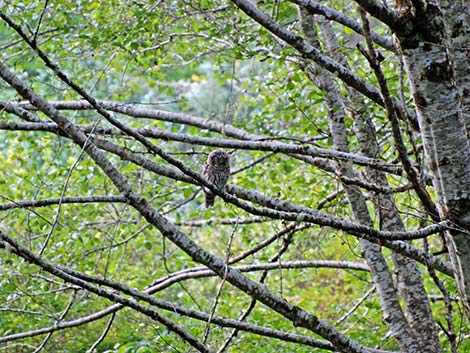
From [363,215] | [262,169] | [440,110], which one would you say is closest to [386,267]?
[363,215]

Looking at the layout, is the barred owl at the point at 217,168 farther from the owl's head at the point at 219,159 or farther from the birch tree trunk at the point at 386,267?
the birch tree trunk at the point at 386,267

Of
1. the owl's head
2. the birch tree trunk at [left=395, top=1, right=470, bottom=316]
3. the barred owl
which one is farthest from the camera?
the owl's head

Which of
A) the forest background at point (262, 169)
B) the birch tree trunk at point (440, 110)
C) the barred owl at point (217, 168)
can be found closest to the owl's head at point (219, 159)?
the barred owl at point (217, 168)

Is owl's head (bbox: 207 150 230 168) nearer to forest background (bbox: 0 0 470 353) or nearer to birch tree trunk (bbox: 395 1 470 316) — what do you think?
forest background (bbox: 0 0 470 353)

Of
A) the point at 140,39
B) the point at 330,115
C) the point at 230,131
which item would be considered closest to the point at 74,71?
the point at 140,39

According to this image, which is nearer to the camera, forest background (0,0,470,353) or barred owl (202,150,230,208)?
forest background (0,0,470,353)

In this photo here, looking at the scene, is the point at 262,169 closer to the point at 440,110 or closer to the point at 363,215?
the point at 363,215

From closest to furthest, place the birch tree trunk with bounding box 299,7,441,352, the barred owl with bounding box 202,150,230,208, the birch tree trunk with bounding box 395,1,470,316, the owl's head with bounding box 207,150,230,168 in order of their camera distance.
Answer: the birch tree trunk with bounding box 395,1,470,316 < the birch tree trunk with bounding box 299,7,441,352 < the barred owl with bounding box 202,150,230,208 < the owl's head with bounding box 207,150,230,168

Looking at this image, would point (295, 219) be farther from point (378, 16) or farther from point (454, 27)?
point (454, 27)

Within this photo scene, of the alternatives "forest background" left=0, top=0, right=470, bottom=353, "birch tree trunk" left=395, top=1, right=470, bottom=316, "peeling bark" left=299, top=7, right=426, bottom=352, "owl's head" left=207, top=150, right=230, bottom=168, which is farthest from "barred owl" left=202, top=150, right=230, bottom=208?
"birch tree trunk" left=395, top=1, right=470, bottom=316

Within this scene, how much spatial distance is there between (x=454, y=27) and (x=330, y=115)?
145 centimetres

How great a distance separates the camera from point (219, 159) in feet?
14.9

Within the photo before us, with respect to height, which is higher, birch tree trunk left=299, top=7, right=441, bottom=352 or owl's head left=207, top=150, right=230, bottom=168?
owl's head left=207, top=150, right=230, bottom=168

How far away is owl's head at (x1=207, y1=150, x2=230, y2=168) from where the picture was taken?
4523 mm
